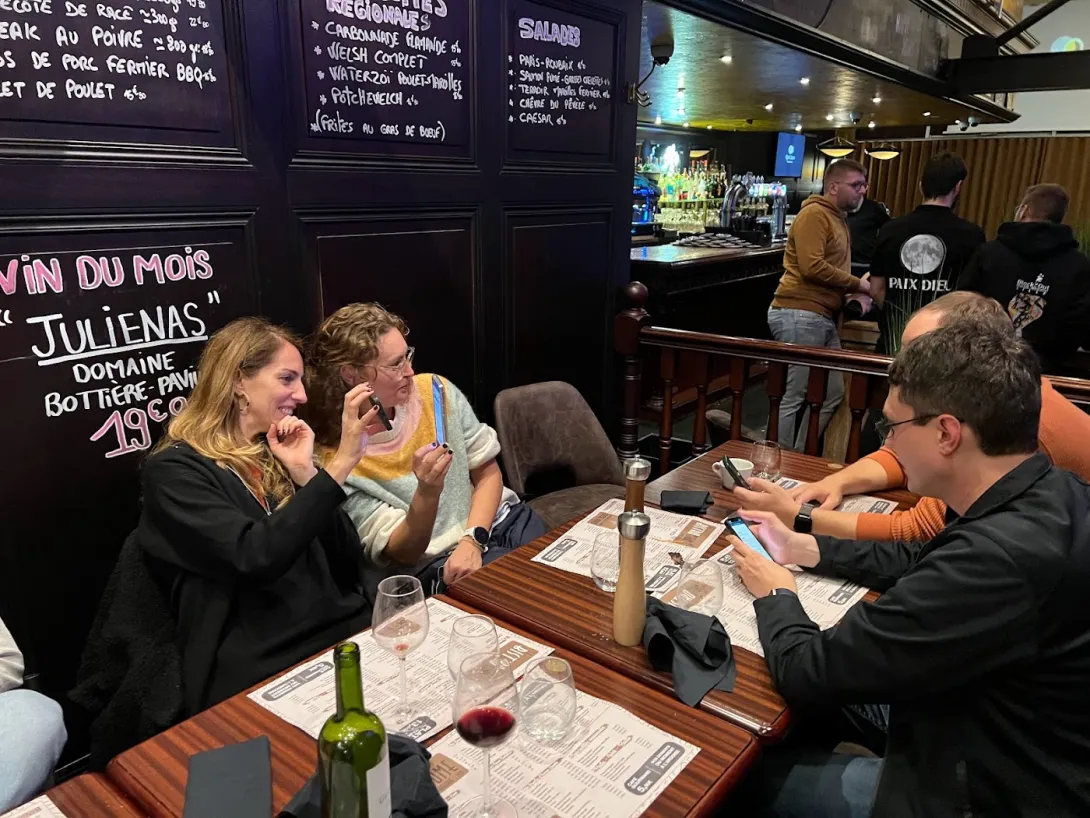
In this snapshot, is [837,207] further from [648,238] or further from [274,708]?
[274,708]

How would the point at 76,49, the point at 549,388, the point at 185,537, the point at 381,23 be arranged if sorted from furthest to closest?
the point at 549,388 → the point at 381,23 → the point at 76,49 → the point at 185,537

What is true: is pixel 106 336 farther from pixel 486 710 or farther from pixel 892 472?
pixel 892 472

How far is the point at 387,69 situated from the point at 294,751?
2052 millimetres

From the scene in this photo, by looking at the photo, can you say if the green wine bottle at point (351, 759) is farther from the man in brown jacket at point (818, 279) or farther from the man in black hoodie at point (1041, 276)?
the man in black hoodie at point (1041, 276)

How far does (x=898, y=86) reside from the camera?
18.9ft

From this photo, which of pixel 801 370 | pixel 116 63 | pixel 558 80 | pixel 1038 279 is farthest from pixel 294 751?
pixel 1038 279

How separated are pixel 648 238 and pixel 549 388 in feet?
15.4

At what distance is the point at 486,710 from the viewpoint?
1.02 meters

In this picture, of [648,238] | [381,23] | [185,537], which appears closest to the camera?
[185,537]

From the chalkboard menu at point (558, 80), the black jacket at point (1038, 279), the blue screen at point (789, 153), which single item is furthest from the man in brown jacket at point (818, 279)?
the blue screen at point (789, 153)

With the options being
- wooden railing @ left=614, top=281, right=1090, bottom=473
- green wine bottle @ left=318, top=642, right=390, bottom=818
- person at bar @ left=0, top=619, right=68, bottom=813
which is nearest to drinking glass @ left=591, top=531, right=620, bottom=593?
green wine bottle @ left=318, top=642, right=390, bottom=818

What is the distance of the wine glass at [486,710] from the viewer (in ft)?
3.29

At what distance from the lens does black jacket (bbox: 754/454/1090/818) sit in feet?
3.62

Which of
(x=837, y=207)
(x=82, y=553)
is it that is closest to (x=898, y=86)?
(x=837, y=207)
